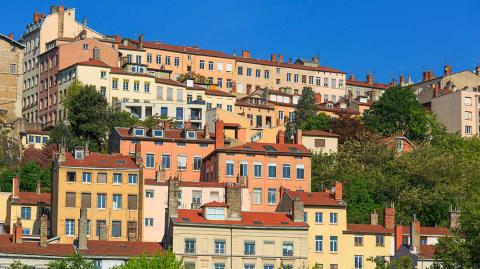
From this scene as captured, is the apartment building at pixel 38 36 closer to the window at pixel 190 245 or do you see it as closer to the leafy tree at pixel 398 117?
the leafy tree at pixel 398 117

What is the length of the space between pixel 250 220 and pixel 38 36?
7104 centimetres

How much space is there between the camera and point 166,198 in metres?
105

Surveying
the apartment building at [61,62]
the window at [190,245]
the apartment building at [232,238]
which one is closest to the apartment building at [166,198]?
the apartment building at [232,238]

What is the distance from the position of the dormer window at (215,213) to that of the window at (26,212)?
18.4m

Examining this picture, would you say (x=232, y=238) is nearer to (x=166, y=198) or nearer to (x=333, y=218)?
(x=333, y=218)

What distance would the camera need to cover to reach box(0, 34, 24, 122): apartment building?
15262 cm

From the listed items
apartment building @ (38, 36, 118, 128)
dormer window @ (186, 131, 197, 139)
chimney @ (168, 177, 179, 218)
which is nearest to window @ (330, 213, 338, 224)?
chimney @ (168, 177, 179, 218)

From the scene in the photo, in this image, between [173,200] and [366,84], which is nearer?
[173,200]

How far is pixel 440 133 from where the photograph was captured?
15100 centimetres

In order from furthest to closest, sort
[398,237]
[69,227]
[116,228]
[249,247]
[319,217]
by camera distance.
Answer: [116,228], [319,217], [69,227], [398,237], [249,247]

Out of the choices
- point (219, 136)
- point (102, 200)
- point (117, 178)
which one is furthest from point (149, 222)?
point (219, 136)

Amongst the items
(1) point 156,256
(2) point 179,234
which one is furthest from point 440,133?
(1) point 156,256

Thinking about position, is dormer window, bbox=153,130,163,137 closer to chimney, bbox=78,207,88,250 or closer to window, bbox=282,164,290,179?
window, bbox=282,164,290,179

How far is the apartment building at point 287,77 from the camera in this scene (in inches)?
6826
